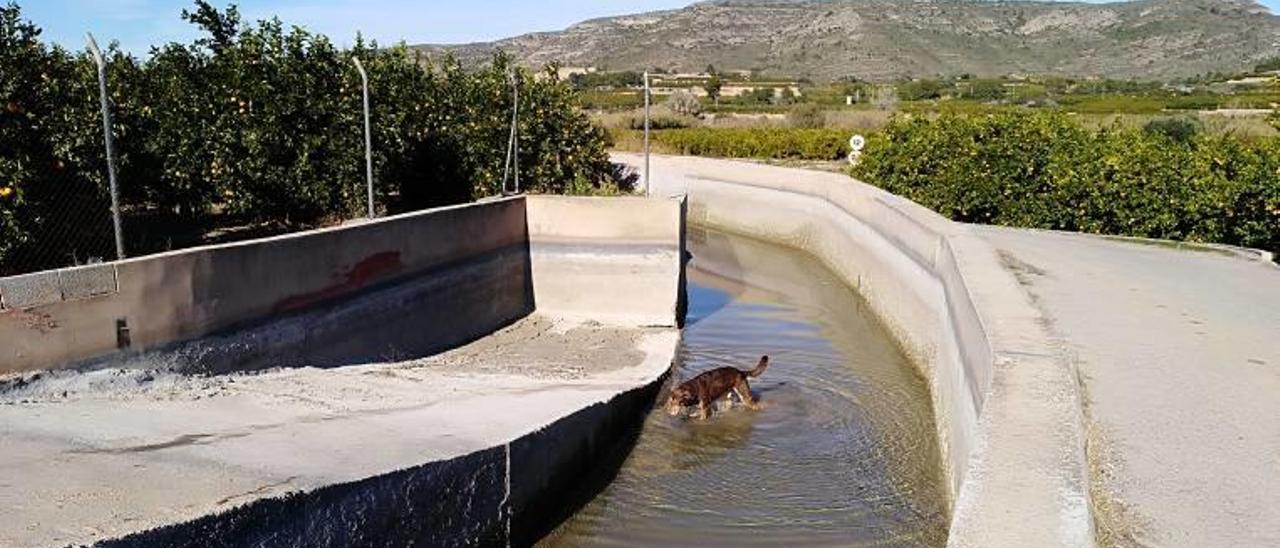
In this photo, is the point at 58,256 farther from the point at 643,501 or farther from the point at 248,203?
the point at 643,501

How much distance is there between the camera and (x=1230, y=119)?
36.3 metres

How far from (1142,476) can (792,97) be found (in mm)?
85755

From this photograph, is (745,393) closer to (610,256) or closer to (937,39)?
(610,256)

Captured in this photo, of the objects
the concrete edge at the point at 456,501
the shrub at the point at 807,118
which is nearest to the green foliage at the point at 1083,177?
the concrete edge at the point at 456,501

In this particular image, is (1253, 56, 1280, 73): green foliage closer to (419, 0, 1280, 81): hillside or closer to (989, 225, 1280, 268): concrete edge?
(419, 0, 1280, 81): hillside

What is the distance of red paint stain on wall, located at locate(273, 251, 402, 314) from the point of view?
10.7 m

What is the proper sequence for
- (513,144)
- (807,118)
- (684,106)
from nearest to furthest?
1. (513,144)
2. (807,118)
3. (684,106)

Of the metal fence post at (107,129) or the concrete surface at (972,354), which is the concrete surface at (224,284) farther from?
the concrete surface at (972,354)

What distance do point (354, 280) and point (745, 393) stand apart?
4455 mm

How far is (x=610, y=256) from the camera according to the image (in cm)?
1567

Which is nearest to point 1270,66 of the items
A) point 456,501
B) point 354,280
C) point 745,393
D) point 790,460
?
point 745,393

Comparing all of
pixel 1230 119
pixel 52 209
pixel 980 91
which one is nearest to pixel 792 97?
pixel 980 91

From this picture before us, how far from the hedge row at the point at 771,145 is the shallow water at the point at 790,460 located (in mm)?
24673

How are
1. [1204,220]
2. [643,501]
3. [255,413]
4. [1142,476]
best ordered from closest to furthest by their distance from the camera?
1. [1142,476]
2. [255,413]
3. [643,501]
4. [1204,220]
